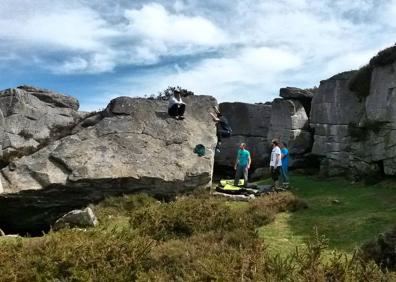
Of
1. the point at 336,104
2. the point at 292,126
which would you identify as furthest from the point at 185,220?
the point at 292,126

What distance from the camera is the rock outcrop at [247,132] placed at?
96.8 ft

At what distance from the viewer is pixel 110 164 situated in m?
17.4

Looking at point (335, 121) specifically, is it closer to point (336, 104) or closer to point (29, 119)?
point (336, 104)

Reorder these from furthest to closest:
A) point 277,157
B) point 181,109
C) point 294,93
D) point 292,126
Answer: point 294,93
point 292,126
point 181,109
point 277,157

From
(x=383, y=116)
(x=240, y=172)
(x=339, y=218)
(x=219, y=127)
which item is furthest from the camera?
(x=219, y=127)

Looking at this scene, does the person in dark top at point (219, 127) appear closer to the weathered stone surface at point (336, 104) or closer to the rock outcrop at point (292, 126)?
the weathered stone surface at point (336, 104)

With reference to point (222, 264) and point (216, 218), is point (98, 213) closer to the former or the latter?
point (216, 218)

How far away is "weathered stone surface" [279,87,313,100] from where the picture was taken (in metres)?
28.6

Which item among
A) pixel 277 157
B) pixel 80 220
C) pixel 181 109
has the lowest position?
pixel 80 220

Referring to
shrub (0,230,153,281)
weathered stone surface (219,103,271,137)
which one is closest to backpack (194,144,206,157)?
shrub (0,230,153,281)

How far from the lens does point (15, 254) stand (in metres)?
8.53

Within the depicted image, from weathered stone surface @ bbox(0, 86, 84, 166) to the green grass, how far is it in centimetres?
976

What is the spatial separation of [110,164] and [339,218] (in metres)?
8.36

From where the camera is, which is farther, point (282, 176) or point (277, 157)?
point (282, 176)
